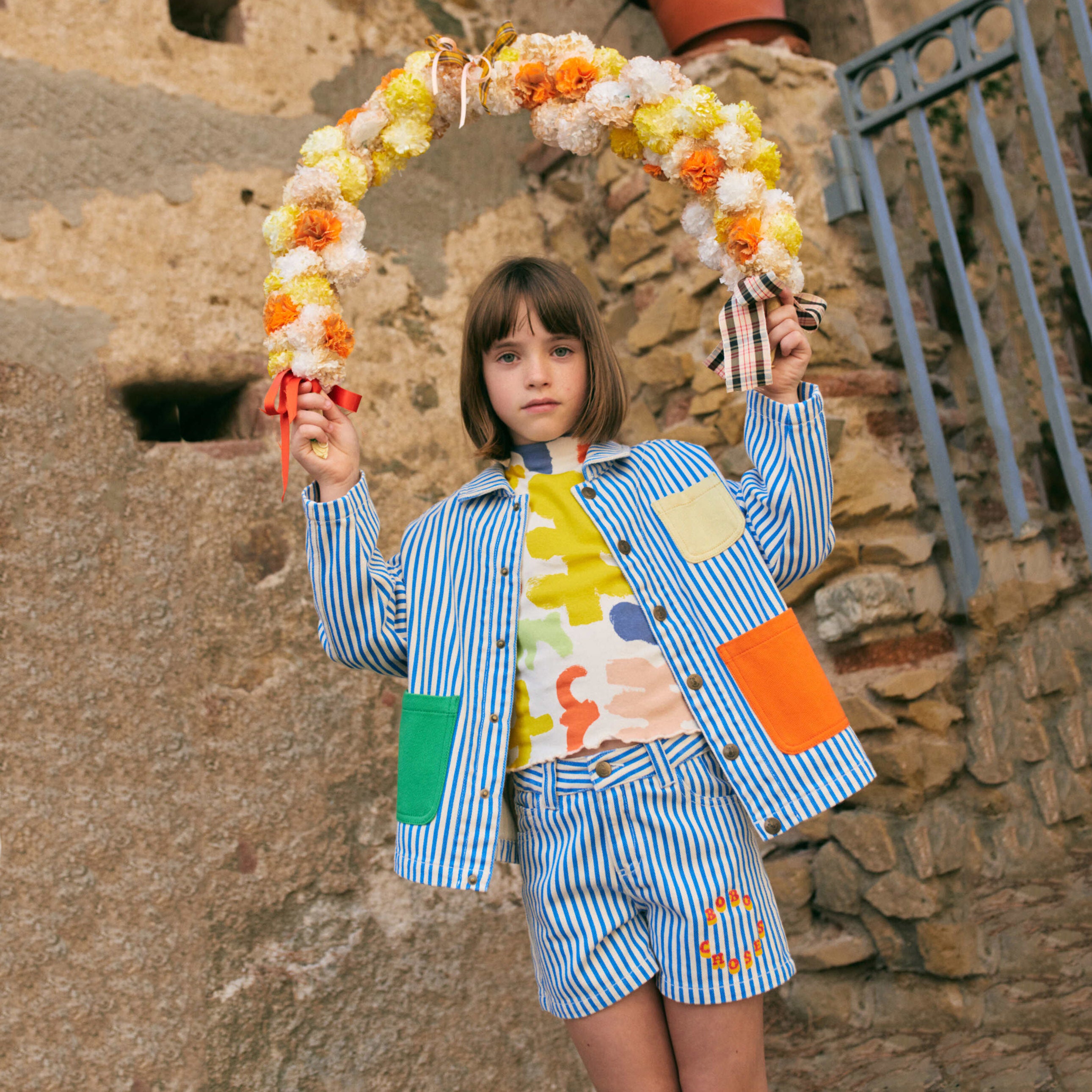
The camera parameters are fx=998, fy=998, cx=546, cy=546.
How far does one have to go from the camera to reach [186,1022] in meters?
2.02

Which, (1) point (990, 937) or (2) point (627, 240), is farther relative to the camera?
(2) point (627, 240)

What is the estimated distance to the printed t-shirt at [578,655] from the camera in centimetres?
143

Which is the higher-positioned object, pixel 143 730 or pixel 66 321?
pixel 66 321

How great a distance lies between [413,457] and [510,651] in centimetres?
120

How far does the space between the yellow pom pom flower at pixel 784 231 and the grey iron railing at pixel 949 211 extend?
1.11 meters

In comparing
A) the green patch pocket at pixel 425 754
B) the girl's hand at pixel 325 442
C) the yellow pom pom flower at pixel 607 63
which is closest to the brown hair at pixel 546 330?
the girl's hand at pixel 325 442

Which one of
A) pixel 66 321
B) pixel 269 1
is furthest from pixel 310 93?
pixel 66 321

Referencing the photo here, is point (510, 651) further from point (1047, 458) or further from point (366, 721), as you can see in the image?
point (1047, 458)

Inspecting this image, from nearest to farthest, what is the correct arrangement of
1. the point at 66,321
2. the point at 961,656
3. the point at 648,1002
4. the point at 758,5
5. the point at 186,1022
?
the point at 648,1002 < the point at 186,1022 < the point at 66,321 < the point at 961,656 < the point at 758,5

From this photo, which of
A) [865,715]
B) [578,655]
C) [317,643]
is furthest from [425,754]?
[865,715]

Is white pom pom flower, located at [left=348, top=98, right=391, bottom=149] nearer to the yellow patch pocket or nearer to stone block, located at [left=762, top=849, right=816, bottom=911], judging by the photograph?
the yellow patch pocket

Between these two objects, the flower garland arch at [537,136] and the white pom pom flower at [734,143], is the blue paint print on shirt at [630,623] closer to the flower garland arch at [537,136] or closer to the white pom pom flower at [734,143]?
the flower garland arch at [537,136]

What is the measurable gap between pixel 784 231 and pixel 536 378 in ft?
1.49

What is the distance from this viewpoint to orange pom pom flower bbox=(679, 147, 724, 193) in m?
1.61
